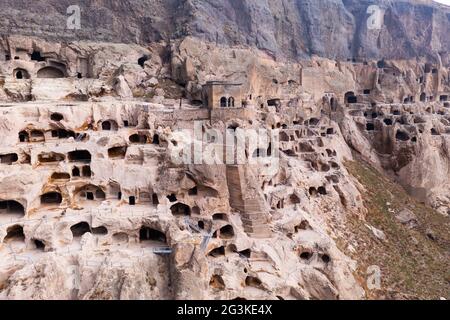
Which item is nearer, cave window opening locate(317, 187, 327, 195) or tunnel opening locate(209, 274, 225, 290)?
tunnel opening locate(209, 274, 225, 290)

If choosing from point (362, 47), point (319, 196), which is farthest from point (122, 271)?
point (362, 47)

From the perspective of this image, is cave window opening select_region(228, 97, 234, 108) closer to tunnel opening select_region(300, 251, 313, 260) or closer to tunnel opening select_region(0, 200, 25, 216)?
tunnel opening select_region(300, 251, 313, 260)

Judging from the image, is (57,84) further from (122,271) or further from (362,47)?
(362,47)

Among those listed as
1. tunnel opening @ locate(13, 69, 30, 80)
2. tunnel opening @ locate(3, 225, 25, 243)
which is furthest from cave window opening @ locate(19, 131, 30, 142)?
tunnel opening @ locate(13, 69, 30, 80)

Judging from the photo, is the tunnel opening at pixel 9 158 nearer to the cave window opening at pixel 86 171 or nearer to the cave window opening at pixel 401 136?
the cave window opening at pixel 86 171

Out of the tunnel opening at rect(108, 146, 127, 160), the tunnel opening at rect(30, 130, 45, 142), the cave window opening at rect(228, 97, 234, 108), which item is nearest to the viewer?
the tunnel opening at rect(108, 146, 127, 160)

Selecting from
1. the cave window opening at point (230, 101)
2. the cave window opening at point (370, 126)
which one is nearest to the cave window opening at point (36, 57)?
the cave window opening at point (230, 101)
